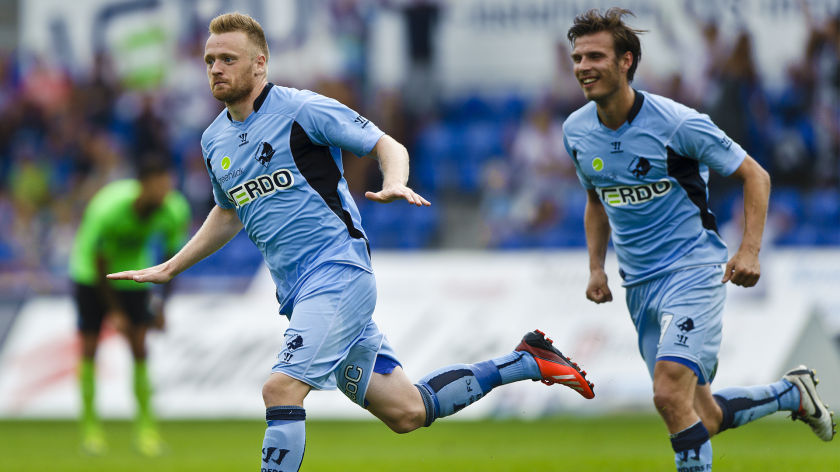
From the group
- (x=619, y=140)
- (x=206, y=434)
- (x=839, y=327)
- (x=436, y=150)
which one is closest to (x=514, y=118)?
(x=436, y=150)

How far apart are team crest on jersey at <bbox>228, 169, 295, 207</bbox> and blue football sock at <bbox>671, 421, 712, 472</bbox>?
245 cm

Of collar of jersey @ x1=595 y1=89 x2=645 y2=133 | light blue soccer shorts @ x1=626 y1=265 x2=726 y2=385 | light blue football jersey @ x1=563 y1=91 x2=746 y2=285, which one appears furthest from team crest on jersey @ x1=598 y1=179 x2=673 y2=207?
light blue soccer shorts @ x1=626 y1=265 x2=726 y2=385

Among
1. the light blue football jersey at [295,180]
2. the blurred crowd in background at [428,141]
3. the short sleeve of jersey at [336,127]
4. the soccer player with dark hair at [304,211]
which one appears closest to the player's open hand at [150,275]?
the soccer player with dark hair at [304,211]

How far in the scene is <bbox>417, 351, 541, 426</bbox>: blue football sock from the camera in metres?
6.43

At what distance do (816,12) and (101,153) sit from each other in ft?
37.4

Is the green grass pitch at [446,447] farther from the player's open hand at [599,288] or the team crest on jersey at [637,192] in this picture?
the team crest on jersey at [637,192]

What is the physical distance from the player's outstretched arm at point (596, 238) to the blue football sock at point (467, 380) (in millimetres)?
646

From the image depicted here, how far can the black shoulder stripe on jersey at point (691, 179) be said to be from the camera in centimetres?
648

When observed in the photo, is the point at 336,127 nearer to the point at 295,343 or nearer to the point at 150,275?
the point at 295,343

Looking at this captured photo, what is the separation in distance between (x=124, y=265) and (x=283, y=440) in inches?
264

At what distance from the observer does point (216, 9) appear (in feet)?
68.3

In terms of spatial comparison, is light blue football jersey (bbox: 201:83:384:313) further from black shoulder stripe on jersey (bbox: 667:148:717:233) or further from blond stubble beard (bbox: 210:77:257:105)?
black shoulder stripe on jersey (bbox: 667:148:717:233)

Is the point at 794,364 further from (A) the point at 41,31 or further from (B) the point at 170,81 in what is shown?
(A) the point at 41,31

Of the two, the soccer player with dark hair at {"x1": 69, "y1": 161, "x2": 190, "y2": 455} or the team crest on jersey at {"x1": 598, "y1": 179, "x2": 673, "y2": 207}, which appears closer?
the team crest on jersey at {"x1": 598, "y1": 179, "x2": 673, "y2": 207}
